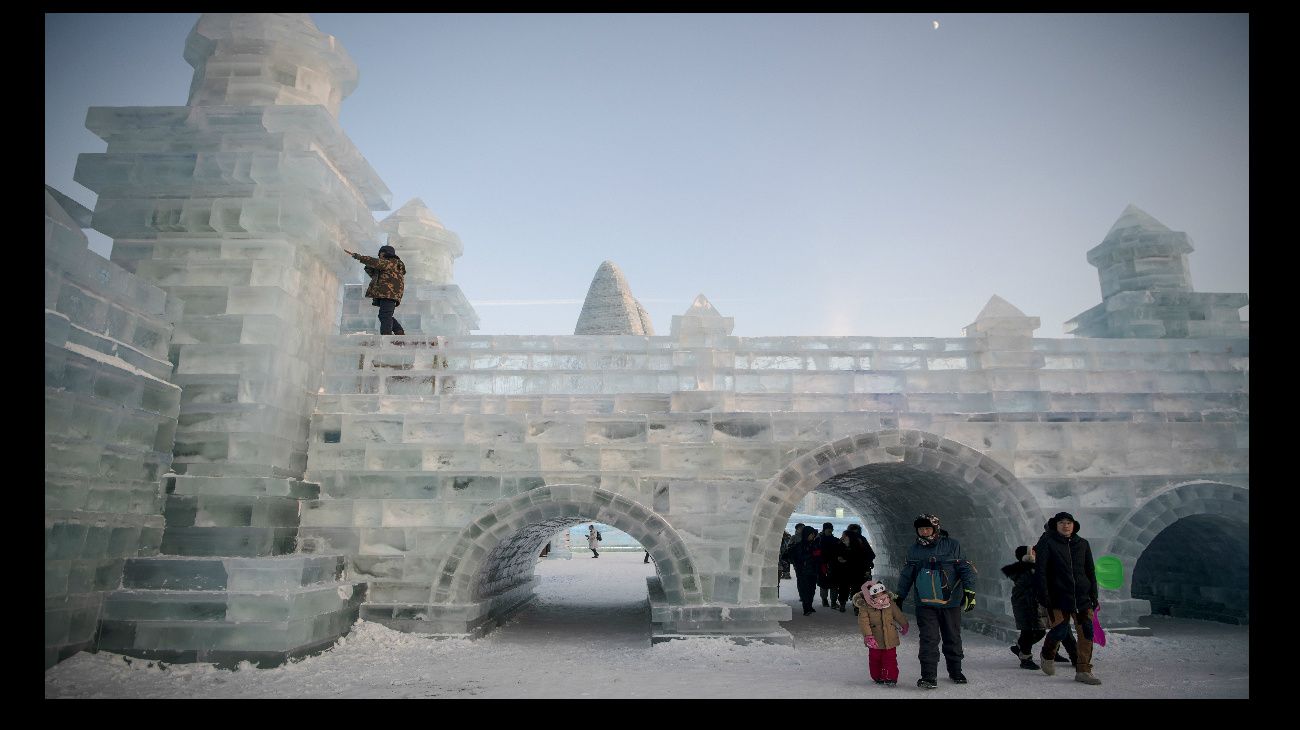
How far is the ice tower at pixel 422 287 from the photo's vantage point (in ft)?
34.8

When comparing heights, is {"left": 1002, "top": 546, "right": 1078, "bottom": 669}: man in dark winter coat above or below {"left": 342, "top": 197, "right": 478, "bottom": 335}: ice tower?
below

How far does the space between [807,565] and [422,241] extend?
8895 mm

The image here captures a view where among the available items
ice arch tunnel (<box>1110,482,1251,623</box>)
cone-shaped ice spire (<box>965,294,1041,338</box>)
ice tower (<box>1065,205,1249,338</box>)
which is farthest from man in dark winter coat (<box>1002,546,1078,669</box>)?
ice tower (<box>1065,205,1249,338</box>)

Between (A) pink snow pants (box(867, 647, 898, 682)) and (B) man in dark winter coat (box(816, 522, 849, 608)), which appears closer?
(A) pink snow pants (box(867, 647, 898, 682))

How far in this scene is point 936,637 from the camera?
594 cm

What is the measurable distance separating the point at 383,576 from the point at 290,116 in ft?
18.5

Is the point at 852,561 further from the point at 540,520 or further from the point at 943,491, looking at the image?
the point at 540,520

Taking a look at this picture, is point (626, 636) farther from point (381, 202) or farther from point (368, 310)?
point (381, 202)

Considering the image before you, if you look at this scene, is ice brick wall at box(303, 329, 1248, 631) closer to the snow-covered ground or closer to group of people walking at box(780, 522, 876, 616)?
the snow-covered ground

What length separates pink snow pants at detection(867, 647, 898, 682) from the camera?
6090mm

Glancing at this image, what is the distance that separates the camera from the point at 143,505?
276 inches

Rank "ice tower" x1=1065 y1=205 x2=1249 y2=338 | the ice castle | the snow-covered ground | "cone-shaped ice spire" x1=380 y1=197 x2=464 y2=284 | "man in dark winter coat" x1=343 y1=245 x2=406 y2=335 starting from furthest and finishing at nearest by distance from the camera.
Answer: "cone-shaped ice spire" x1=380 y1=197 x2=464 y2=284, "ice tower" x1=1065 y1=205 x2=1249 y2=338, "man in dark winter coat" x1=343 y1=245 x2=406 y2=335, the ice castle, the snow-covered ground

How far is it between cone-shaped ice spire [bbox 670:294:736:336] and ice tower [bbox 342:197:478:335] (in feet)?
11.1

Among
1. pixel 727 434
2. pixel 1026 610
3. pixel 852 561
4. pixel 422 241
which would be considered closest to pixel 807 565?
pixel 852 561
